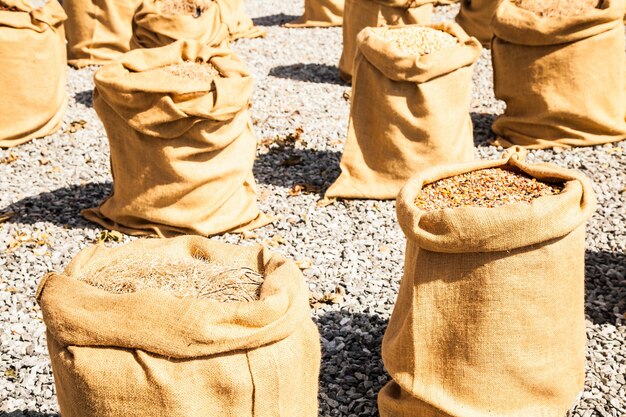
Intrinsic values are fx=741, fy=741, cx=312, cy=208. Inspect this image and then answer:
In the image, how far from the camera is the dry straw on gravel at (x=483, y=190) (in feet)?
9.36

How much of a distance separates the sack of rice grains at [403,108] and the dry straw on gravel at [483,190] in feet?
4.98

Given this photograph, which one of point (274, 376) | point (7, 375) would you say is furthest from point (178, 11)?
point (274, 376)

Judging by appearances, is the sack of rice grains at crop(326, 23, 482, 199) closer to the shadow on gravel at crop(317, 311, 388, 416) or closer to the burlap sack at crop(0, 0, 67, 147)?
the shadow on gravel at crop(317, 311, 388, 416)

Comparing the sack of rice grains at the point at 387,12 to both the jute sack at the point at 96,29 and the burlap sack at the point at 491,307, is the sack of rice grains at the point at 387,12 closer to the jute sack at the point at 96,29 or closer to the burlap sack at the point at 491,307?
the jute sack at the point at 96,29

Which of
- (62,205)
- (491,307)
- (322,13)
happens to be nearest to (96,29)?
(322,13)

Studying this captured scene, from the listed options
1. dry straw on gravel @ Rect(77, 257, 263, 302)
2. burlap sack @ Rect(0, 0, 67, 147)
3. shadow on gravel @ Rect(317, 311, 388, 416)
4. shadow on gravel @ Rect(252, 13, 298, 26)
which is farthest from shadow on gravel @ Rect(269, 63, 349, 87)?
dry straw on gravel @ Rect(77, 257, 263, 302)

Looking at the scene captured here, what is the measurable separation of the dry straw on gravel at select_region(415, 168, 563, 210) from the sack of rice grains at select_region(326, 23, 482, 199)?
1517 mm

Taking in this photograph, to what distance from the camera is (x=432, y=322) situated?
8.86 ft

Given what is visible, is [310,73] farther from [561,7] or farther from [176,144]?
[176,144]

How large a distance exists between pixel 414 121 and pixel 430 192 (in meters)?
1.72

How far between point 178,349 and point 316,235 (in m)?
2.45

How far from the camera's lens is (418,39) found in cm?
486

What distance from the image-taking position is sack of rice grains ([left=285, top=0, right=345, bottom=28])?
9383 millimetres

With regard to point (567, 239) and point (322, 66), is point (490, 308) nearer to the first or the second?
point (567, 239)
